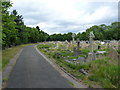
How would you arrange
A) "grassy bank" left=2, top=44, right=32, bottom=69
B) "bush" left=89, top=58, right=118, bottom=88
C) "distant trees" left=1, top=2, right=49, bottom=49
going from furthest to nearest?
"distant trees" left=1, top=2, right=49, bottom=49
"grassy bank" left=2, top=44, right=32, bottom=69
"bush" left=89, top=58, right=118, bottom=88

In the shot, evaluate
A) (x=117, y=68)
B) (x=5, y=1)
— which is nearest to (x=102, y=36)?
(x=5, y=1)

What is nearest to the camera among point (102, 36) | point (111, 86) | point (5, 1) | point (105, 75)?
point (111, 86)

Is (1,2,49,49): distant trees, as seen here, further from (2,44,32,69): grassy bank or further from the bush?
the bush

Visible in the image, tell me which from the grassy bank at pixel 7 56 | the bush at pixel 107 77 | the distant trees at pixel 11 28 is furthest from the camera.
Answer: the distant trees at pixel 11 28

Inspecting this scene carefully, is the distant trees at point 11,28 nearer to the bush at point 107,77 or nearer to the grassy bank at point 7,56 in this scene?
the grassy bank at point 7,56

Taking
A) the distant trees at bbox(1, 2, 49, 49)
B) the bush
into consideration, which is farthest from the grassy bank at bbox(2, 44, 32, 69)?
the bush

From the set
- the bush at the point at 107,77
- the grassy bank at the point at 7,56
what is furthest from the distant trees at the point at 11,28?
the bush at the point at 107,77

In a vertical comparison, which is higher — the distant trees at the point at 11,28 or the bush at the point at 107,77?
the distant trees at the point at 11,28

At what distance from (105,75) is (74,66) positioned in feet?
12.9

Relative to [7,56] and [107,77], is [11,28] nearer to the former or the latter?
[7,56]

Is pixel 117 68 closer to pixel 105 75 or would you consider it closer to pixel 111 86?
pixel 105 75

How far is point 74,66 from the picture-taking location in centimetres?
1201

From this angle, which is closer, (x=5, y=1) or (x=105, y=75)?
(x=105, y=75)

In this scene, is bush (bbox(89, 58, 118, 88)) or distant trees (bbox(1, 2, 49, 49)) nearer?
bush (bbox(89, 58, 118, 88))
